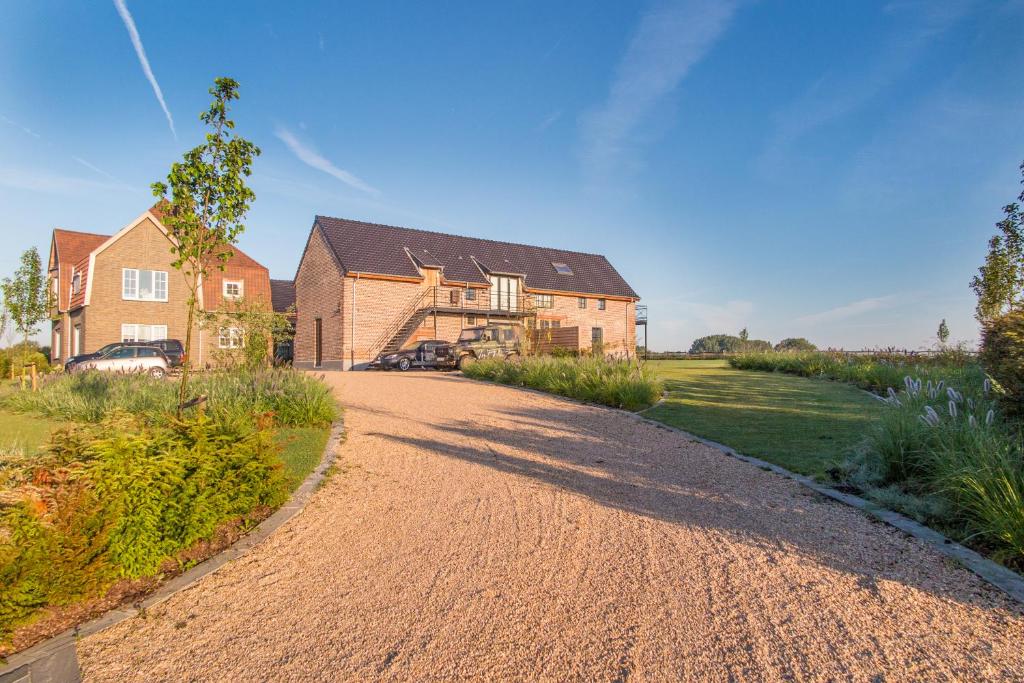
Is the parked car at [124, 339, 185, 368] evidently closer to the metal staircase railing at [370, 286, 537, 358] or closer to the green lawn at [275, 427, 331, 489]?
the metal staircase railing at [370, 286, 537, 358]

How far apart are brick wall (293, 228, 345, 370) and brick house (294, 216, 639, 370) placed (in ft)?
0.18

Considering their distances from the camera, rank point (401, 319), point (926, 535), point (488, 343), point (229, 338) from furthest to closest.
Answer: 1. point (401, 319)
2. point (488, 343)
3. point (229, 338)
4. point (926, 535)

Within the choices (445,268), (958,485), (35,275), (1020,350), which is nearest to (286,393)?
(958,485)

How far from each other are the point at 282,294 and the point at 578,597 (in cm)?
3774

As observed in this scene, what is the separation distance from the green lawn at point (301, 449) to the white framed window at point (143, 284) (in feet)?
76.7

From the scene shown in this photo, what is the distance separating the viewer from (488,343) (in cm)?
2225

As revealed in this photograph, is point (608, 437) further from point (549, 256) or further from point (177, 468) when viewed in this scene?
point (549, 256)

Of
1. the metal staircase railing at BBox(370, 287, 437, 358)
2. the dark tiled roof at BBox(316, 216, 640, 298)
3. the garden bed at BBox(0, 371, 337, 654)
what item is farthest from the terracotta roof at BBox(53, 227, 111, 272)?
the garden bed at BBox(0, 371, 337, 654)

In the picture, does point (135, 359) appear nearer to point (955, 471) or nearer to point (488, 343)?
point (488, 343)

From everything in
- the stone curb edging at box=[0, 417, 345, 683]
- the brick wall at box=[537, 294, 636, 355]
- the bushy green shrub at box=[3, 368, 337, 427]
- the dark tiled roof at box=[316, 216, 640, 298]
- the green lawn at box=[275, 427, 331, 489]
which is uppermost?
the dark tiled roof at box=[316, 216, 640, 298]

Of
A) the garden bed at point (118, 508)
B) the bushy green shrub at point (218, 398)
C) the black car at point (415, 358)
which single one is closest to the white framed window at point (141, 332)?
the black car at point (415, 358)

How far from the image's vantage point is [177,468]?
4.06 m

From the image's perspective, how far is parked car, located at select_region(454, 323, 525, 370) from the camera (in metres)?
21.7

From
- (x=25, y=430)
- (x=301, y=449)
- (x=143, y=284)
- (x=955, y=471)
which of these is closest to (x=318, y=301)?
(x=143, y=284)
